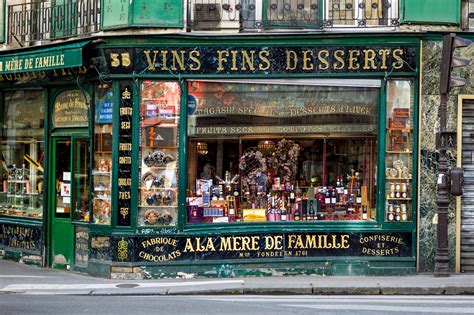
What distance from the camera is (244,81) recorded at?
13.9m

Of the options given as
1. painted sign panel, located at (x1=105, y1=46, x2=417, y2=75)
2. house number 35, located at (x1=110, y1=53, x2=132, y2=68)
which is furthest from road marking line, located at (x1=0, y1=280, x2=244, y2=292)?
house number 35, located at (x1=110, y1=53, x2=132, y2=68)

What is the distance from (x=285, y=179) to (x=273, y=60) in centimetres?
223

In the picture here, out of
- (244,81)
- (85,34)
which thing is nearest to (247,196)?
(244,81)

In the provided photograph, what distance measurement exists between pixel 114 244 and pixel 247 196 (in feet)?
8.50

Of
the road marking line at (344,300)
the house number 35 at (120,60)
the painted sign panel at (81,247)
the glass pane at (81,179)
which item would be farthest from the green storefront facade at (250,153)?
the road marking line at (344,300)

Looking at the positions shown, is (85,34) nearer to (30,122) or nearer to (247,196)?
(30,122)

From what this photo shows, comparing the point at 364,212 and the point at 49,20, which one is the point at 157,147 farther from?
the point at 364,212

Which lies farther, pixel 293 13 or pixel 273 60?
pixel 293 13

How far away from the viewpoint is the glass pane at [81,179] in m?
14.6

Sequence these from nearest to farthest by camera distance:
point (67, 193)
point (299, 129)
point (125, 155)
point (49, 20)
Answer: point (125, 155), point (299, 129), point (67, 193), point (49, 20)

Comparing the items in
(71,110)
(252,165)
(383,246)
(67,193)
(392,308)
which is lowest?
(392,308)

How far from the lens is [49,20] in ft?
50.1

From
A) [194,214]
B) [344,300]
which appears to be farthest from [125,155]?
[344,300]

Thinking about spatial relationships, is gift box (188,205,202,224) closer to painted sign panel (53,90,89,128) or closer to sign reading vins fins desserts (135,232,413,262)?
sign reading vins fins desserts (135,232,413,262)
